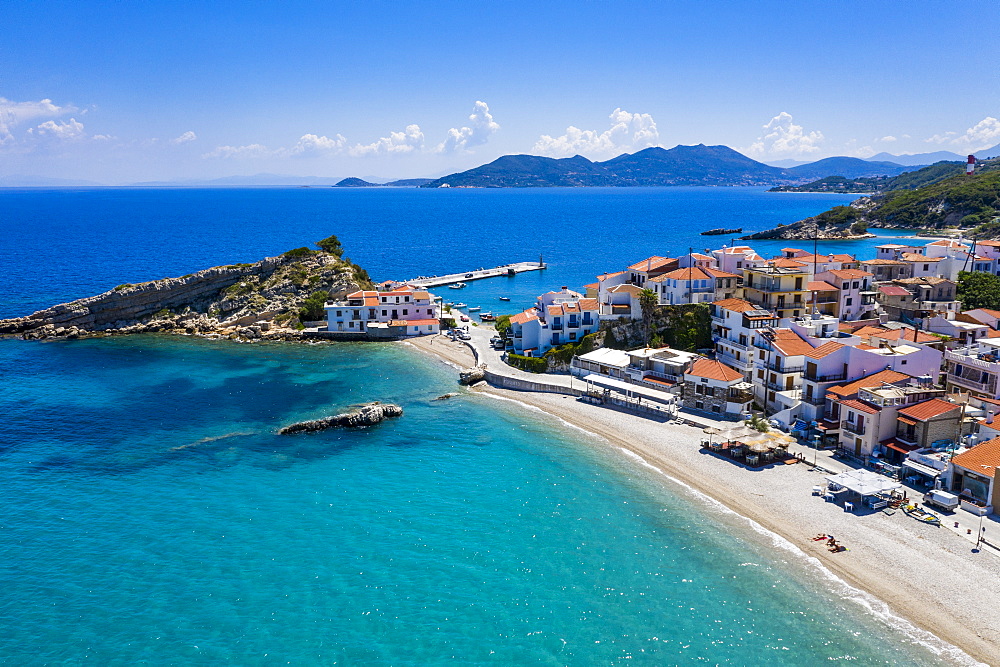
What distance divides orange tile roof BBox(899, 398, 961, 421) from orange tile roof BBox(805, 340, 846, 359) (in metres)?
6.28

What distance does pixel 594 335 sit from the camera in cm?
6019

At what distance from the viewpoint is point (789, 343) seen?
4759cm

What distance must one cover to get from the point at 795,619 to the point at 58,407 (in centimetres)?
5776

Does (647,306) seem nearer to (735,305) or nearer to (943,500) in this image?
(735,305)

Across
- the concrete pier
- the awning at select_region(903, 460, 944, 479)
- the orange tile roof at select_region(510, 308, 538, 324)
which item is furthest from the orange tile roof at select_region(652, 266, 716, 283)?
the concrete pier

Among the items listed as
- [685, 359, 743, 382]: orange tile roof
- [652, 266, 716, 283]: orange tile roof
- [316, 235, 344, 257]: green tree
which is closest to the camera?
[685, 359, 743, 382]: orange tile roof

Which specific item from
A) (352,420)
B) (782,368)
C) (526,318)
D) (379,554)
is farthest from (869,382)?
(352,420)

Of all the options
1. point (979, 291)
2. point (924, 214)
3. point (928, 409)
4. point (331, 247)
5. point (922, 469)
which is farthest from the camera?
point (924, 214)

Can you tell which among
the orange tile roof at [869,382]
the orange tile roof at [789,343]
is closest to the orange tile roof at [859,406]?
the orange tile roof at [869,382]

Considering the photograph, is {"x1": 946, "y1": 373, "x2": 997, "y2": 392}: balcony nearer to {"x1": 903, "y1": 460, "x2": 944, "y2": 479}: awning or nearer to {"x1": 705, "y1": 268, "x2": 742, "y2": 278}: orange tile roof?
{"x1": 903, "y1": 460, "x2": 944, "y2": 479}: awning

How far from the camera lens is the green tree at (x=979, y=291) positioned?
65062 mm

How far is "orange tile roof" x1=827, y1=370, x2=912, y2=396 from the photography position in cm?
4181

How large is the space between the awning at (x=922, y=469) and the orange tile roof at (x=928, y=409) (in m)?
3.13

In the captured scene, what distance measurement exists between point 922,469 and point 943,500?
251 centimetres
